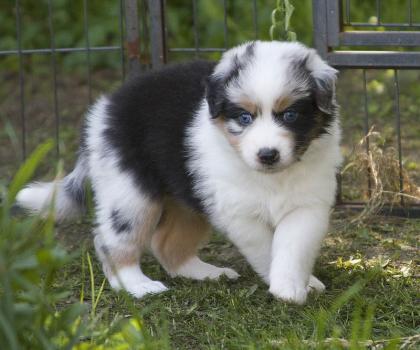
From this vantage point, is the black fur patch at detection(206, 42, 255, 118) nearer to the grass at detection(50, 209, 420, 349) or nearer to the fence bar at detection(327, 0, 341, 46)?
the grass at detection(50, 209, 420, 349)

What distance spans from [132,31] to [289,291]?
7.24 feet

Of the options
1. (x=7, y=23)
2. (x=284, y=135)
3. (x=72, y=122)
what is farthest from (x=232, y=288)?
(x=7, y=23)

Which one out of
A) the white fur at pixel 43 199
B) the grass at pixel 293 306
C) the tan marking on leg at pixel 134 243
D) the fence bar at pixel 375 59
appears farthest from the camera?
the fence bar at pixel 375 59

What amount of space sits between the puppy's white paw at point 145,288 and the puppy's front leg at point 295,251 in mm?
635

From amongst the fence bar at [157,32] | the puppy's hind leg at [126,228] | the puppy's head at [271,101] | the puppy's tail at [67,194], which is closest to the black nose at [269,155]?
the puppy's head at [271,101]

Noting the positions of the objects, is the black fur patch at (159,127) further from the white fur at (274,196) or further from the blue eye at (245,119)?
the blue eye at (245,119)

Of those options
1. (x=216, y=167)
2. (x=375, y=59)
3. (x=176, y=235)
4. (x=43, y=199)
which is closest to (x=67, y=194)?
(x=43, y=199)

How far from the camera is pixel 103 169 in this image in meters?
4.61

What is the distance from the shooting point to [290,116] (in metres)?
3.99

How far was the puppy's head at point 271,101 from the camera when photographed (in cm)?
393

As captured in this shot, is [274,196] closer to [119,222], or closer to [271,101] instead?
[271,101]

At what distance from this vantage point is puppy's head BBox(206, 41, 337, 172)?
12.9 ft

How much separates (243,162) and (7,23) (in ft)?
17.8

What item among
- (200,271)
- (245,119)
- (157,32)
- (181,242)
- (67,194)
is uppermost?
(157,32)
